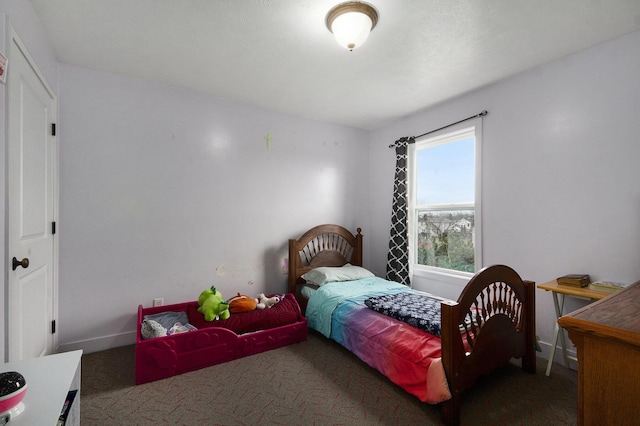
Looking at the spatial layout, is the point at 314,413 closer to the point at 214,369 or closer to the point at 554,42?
the point at 214,369

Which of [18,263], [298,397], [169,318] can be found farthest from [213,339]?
[18,263]

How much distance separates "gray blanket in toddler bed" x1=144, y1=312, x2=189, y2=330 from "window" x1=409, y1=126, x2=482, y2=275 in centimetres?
267

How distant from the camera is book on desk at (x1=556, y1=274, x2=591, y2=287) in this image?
2.09 metres

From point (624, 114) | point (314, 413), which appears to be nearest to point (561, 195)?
point (624, 114)

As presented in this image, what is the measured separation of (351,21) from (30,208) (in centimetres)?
234

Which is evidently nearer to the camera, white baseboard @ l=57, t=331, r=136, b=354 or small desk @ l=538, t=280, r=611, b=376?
small desk @ l=538, t=280, r=611, b=376

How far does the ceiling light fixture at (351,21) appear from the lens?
178 cm

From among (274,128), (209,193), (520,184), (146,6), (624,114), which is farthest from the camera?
(274,128)

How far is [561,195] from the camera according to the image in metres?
2.41

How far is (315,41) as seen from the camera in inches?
85.7

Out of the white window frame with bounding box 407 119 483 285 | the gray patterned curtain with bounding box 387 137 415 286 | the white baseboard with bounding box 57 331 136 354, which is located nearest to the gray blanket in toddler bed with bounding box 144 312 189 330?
the white baseboard with bounding box 57 331 136 354

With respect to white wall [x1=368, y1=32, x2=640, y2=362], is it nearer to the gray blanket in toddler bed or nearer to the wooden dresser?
the wooden dresser

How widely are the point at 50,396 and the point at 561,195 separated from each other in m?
3.29

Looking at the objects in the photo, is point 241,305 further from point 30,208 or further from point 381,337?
point 30,208
